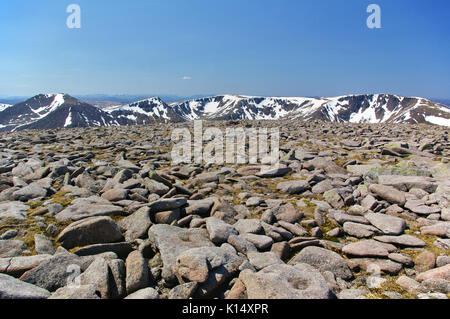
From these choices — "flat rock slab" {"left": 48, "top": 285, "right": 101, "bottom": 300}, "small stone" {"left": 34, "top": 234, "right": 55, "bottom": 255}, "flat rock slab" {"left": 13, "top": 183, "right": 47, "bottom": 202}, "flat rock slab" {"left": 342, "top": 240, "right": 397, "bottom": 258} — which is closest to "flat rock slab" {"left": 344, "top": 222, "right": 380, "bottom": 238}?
"flat rock slab" {"left": 342, "top": 240, "right": 397, "bottom": 258}

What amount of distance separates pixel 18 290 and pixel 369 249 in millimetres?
7634

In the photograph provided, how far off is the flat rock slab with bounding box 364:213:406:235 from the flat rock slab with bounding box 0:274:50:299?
28.1 feet

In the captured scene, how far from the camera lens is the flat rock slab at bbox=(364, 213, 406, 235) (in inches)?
293

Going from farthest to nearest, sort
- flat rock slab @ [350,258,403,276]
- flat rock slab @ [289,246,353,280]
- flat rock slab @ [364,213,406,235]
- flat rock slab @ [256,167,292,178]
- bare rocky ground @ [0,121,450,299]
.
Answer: flat rock slab @ [256,167,292,178] → flat rock slab @ [364,213,406,235] → flat rock slab @ [289,246,353,280] → flat rock slab @ [350,258,403,276] → bare rocky ground @ [0,121,450,299]

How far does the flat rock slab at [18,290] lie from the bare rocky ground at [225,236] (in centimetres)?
2

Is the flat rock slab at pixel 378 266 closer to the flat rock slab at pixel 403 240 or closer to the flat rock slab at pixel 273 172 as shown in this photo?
the flat rock slab at pixel 403 240

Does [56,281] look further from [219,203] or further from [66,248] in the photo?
[219,203]

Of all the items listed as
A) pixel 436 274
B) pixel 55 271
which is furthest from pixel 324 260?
pixel 55 271

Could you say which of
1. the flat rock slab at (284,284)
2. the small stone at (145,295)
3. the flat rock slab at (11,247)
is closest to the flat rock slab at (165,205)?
the flat rock slab at (11,247)

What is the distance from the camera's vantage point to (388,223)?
7.76m

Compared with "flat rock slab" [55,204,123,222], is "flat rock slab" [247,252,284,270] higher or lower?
lower

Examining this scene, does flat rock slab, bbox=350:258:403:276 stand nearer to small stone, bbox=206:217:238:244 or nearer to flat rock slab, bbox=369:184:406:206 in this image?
small stone, bbox=206:217:238:244
